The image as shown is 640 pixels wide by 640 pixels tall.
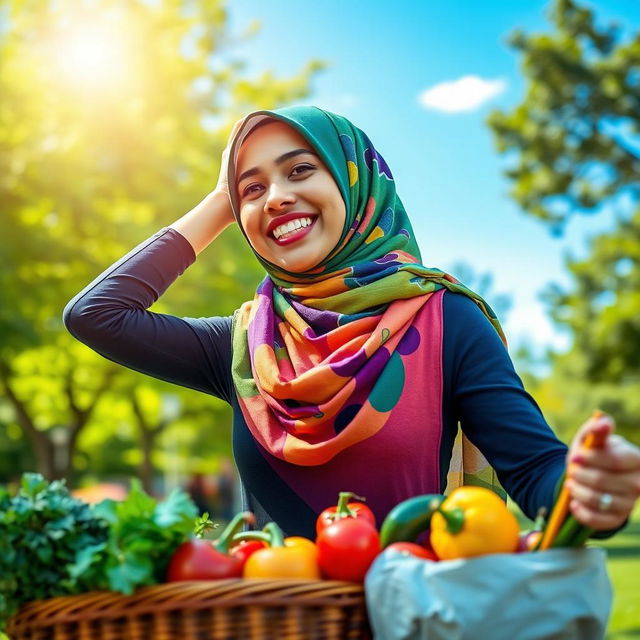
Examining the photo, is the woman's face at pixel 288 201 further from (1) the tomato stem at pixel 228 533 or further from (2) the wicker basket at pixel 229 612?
(2) the wicker basket at pixel 229 612

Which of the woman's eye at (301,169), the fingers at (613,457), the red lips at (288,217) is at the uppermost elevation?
the woman's eye at (301,169)

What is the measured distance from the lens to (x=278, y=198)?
99.7 inches

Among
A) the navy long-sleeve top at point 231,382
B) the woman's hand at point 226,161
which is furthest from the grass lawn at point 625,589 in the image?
the woman's hand at point 226,161

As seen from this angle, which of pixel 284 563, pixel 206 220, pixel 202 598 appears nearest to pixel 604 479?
pixel 284 563

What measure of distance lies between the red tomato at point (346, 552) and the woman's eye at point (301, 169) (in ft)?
3.89

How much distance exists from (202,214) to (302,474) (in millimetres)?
962

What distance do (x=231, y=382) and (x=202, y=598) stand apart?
4.02 feet

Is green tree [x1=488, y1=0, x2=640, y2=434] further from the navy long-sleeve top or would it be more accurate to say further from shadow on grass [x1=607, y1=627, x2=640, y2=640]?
the navy long-sleeve top

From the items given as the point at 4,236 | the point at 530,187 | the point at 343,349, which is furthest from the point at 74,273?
the point at 343,349

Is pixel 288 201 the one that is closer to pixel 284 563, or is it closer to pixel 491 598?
pixel 284 563

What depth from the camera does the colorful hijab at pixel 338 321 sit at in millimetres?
2352

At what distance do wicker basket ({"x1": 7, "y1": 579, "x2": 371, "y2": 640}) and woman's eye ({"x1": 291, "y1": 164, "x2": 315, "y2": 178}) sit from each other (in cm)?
130

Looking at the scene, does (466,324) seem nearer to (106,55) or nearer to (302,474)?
(302,474)

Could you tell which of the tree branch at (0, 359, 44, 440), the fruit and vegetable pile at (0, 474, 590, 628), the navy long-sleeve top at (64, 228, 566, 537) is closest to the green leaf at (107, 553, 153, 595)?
the fruit and vegetable pile at (0, 474, 590, 628)
